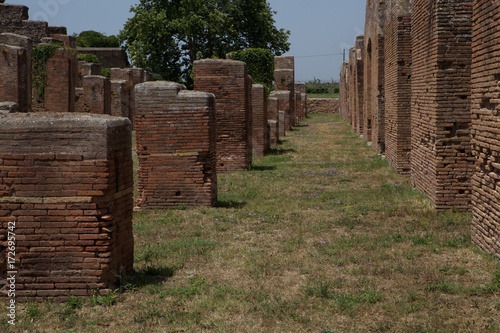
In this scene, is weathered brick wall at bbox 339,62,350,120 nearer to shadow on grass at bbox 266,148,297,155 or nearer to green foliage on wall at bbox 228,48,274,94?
green foliage on wall at bbox 228,48,274,94

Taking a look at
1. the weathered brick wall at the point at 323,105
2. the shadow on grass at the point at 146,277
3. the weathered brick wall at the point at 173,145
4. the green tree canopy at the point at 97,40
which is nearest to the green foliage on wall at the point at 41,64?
the weathered brick wall at the point at 173,145

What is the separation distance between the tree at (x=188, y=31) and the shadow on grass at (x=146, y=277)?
35.3 metres

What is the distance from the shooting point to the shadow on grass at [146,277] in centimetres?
644

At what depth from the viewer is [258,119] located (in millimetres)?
19828

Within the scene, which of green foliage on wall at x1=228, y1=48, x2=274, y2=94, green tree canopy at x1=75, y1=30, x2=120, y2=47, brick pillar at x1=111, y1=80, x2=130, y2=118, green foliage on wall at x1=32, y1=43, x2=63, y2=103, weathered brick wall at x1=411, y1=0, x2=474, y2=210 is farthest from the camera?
green tree canopy at x1=75, y1=30, x2=120, y2=47

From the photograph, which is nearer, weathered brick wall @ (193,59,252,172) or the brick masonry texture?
weathered brick wall @ (193,59,252,172)

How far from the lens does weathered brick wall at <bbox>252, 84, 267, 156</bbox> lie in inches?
778

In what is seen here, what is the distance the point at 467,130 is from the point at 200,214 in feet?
13.9

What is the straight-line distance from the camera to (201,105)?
10945 mm

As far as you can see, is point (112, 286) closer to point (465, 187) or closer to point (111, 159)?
point (111, 159)

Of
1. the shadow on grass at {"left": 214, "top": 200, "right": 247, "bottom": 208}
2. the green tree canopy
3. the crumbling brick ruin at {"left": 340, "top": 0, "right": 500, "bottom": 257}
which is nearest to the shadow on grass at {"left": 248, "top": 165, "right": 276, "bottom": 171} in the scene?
the crumbling brick ruin at {"left": 340, "top": 0, "right": 500, "bottom": 257}


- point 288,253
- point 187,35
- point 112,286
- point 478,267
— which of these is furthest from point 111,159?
point 187,35

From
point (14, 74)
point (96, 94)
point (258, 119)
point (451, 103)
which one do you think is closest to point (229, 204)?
point (451, 103)

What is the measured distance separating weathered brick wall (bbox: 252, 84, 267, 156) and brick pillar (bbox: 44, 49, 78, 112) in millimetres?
10441
